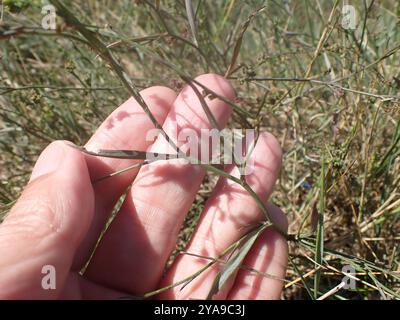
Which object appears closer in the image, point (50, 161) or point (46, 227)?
point (46, 227)

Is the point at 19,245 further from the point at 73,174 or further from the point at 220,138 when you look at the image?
the point at 220,138

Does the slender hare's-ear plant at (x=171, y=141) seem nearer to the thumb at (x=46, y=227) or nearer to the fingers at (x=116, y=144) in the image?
the thumb at (x=46, y=227)

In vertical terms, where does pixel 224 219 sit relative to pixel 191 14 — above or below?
below

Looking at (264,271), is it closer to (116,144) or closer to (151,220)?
(151,220)

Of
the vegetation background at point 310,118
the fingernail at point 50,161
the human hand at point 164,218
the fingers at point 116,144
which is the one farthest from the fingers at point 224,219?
the fingernail at point 50,161

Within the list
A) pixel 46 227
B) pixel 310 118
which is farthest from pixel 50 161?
pixel 310 118

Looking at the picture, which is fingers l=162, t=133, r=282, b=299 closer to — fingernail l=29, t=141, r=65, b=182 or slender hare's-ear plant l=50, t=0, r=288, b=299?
slender hare's-ear plant l=50, t=0, r=288, b=299

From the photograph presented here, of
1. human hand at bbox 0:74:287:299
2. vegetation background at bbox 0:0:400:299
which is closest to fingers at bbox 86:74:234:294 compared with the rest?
human hand at bbox 0:74:287:299
